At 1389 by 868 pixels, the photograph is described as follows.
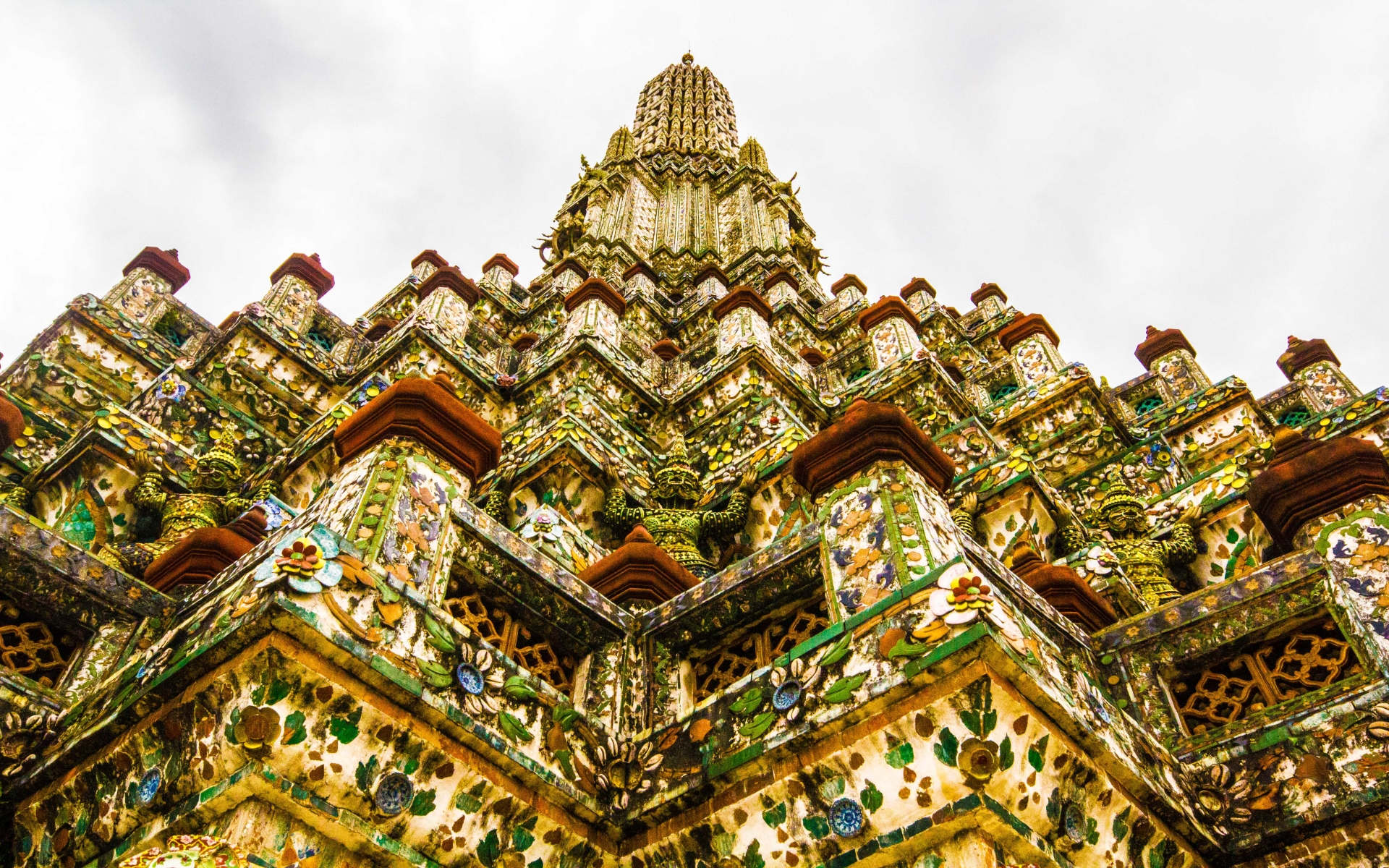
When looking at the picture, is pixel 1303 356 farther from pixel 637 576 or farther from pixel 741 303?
pixel 637 576

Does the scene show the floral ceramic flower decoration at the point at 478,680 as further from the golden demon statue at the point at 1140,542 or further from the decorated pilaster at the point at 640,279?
the decorated pilaster at the point at 640,279

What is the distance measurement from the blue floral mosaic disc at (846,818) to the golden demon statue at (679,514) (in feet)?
11.4

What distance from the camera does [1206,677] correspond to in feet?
18.5

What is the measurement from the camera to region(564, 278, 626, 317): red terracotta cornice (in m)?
14.0

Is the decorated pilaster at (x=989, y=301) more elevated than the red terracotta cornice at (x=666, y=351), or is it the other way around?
the decorated pilaster at (x=989, y=301)

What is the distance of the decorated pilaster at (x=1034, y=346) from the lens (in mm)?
13336

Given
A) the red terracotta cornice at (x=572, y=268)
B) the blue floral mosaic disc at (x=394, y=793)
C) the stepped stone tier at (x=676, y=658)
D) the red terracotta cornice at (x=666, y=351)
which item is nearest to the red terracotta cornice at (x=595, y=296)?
the red terracotta cornice at (x=666, y=351)

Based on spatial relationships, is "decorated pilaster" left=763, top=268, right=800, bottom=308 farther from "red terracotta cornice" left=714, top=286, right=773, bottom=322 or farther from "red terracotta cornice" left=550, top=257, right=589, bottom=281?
"red terracotta cornice" left=714, top=286, right=773, bottom=322

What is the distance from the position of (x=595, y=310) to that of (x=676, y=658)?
8334mm

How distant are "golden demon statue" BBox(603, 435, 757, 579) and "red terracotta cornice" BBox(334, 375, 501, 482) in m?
2.55

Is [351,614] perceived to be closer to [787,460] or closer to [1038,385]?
[787,460]

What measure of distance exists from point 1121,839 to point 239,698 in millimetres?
3539

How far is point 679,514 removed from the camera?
8602 mm

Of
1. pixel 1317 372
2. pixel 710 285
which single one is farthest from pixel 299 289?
pixel 1317 372
